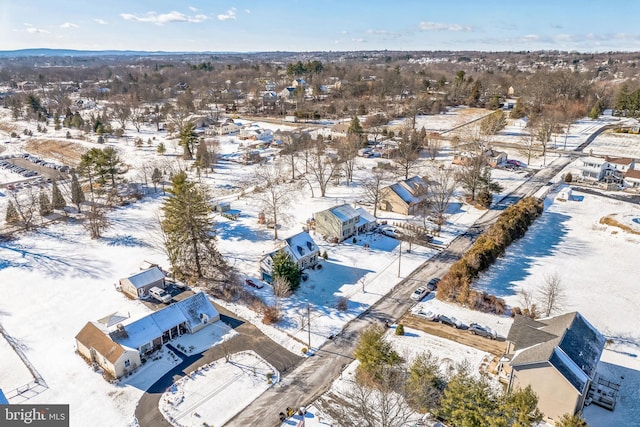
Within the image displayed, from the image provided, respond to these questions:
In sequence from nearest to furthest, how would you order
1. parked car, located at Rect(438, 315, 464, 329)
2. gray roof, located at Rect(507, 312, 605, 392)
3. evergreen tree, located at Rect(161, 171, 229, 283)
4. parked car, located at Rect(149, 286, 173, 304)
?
gray roof, located at Rect(507, 312, 605, 392), parked car, located at Rect(438, 315, 464, 329), parked car, located at Rect(149, 286, 173, 304), evergreen tree, located at Rect(161, 171, 229, 283)

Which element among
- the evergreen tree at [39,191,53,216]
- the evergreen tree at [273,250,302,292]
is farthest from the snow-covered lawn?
Result: the evergreen tree at [39,191,53,216]

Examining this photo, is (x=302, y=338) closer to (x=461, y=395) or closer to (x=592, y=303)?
(x=461, y=395)

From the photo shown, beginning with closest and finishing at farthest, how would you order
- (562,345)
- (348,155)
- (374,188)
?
(562,345) → (374,188) → (348,155)

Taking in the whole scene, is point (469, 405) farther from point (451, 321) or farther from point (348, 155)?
point (348, 155)

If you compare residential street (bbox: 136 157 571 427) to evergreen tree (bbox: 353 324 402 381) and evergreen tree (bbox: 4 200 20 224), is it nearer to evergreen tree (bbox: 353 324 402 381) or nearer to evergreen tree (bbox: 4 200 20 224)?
evergreen tree (bbox: 353 324 402 381)

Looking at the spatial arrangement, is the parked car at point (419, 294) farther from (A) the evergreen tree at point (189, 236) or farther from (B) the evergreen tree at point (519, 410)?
(A) the evergreen tree at point (189, 236)

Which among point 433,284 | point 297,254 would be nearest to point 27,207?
point 297,254
